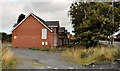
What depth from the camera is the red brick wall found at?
27.1m

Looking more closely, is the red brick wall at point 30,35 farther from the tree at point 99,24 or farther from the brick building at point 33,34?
the tree at point 99,24

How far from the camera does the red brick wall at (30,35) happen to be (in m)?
27.1

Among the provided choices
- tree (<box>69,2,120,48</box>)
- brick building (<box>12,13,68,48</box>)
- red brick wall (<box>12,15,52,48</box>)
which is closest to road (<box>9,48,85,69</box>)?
tree (<box>69,2,120,48</box>)

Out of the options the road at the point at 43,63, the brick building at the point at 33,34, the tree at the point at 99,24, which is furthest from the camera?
the brick building at the point at 33,34

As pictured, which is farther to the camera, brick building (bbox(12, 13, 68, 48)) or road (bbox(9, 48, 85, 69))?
brick building (bbox(12, 13, 68, 48))

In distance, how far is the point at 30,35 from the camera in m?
27.5

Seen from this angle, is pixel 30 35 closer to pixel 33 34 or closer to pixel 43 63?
pixel 33 34

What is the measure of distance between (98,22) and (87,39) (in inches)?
112

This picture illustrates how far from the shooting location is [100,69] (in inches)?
335

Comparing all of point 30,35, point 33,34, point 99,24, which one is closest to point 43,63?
point 99,24

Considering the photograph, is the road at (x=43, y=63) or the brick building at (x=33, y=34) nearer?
the road at (x=43, y=63)

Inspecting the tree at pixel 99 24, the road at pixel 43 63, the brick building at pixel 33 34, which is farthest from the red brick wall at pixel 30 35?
the road at pixel 43 63

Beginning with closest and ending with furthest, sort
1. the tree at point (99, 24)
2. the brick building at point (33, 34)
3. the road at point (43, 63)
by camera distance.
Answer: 1. the road at point (43, 63)
2. the tree at point (99, 24)
3. the brick building at point (33, 34)

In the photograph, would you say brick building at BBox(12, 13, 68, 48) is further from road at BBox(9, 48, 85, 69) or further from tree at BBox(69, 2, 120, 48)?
road at BBox(9, 48, 85, 69)
